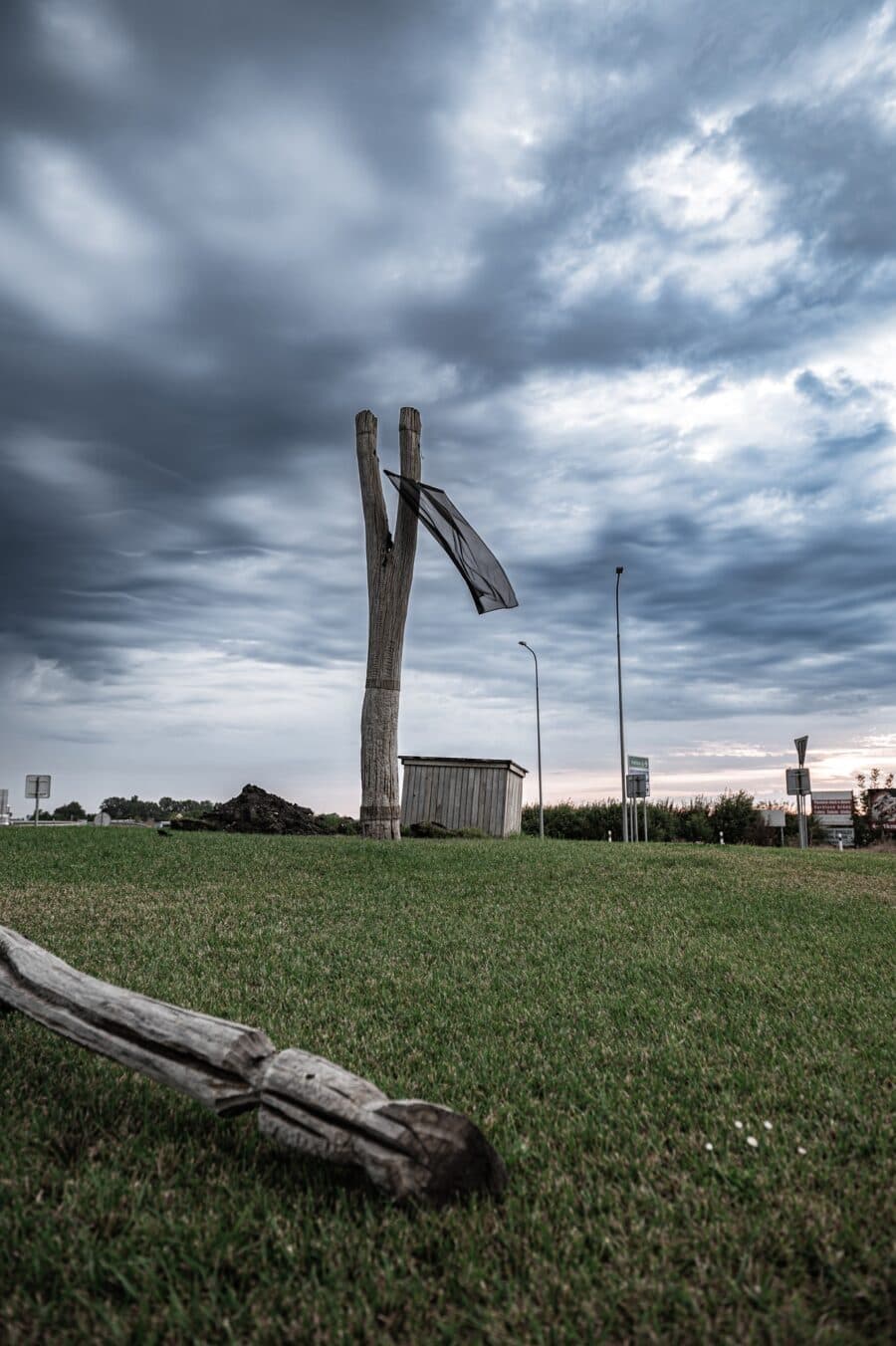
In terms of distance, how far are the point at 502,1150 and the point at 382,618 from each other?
43.7 ft

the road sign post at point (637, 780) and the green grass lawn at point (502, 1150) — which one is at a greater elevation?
the road sign post at point (637, 780)

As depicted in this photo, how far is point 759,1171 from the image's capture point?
124 inches

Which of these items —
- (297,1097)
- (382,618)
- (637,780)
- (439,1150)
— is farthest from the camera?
(637,780)

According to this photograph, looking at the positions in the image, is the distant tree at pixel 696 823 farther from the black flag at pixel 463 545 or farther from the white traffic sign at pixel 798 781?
the black flag at pixel 463 545

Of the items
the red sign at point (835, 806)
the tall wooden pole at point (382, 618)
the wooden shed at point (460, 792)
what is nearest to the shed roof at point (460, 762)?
the wooden shed at point (460, 792)

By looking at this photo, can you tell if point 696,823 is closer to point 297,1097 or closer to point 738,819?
point 738,819

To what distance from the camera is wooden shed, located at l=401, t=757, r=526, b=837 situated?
23.2 meters

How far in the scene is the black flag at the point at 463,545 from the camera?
16.4 meters

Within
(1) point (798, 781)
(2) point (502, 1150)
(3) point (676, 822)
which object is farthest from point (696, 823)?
(2) point (502, 1150)

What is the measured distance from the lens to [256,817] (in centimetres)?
1825

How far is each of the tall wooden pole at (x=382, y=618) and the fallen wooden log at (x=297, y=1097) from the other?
12.1 metres

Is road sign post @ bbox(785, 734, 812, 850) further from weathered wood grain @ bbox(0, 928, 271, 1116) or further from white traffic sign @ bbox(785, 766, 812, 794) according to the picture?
weathered wood grain @ bbox(0, 928, 271, 1116)

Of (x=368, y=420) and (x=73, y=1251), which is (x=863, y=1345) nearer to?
(x=73, y=1251)

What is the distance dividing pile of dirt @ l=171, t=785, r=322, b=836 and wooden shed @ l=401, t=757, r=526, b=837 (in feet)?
14.9
